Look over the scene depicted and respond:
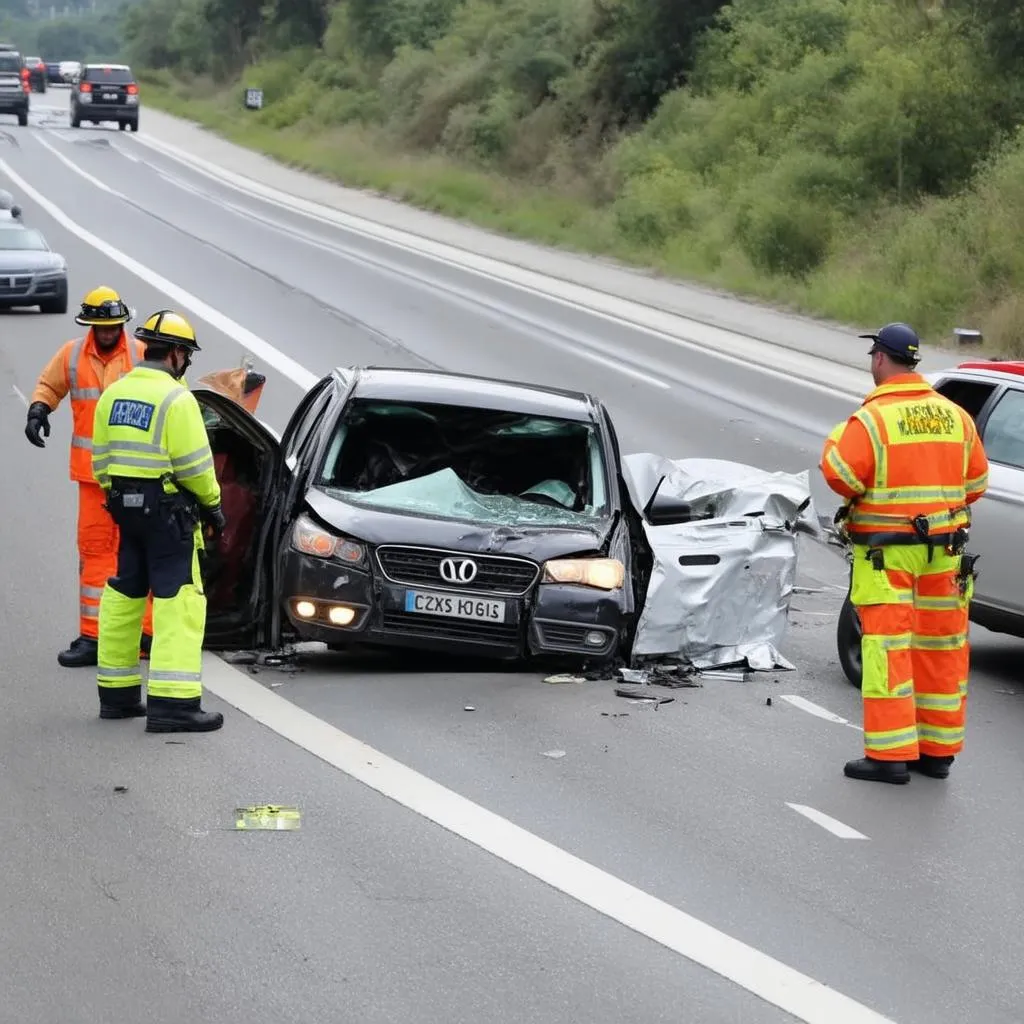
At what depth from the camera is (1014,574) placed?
31.9 ft

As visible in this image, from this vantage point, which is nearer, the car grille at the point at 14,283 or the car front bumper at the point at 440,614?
the car front bumper at the point at 440,614

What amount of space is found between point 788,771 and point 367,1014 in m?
3.14

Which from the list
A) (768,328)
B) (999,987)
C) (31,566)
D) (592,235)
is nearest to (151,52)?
(592,235)

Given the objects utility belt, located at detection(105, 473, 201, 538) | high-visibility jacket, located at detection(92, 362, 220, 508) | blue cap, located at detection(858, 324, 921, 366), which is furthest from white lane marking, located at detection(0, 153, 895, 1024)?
blue cap, located at detection(858, 324, 921, 366)

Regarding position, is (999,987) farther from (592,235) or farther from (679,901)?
(592,235)

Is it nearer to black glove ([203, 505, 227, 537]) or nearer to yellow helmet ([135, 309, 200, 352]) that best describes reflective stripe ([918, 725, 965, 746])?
black glove ([203, 505, 227, 537])

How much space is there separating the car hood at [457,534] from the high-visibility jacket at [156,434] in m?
A: 1.13

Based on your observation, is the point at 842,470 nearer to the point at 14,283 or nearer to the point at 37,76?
the point at 14,283

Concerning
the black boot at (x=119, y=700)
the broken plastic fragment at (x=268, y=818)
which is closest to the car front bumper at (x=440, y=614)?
the black boot at (x=119, y=700)

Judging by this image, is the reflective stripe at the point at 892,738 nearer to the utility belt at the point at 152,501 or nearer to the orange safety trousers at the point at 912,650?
the orange safety trousers at the point at 912,650

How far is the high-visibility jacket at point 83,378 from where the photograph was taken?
9461mm

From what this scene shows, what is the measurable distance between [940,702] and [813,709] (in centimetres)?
121

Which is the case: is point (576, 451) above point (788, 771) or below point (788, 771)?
above

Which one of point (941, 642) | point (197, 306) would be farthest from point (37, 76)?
point (941, 642)
